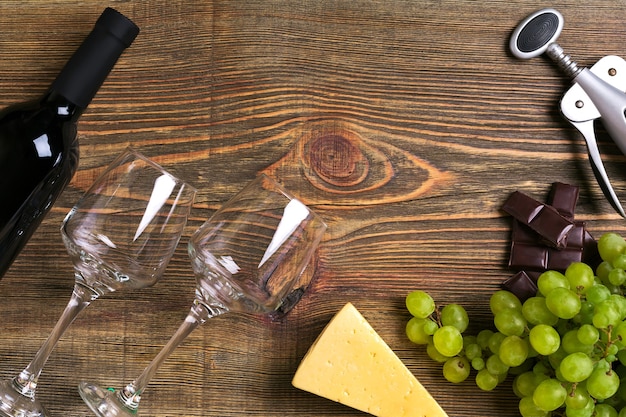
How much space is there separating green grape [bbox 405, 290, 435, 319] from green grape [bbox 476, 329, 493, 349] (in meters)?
0.08

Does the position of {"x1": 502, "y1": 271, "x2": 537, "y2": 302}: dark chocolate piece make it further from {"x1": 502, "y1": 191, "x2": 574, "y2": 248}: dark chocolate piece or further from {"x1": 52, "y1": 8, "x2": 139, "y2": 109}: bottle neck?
{"x1": 52, "y1": 8, "x2": 139, "y2": 109}: bottle neck

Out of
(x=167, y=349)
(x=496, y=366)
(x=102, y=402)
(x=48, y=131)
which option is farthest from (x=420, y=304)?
(x=48, y=131)

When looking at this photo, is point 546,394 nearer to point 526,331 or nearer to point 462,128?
point 526,331

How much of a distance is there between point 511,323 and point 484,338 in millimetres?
69

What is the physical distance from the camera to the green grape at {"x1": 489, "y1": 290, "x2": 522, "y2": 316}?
1033 millimetres

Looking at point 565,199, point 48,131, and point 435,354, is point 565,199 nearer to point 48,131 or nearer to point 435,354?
point 435,354

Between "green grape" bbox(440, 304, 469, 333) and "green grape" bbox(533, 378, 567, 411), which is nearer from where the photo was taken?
"green grape" bbox(533, 378, 567, 411)

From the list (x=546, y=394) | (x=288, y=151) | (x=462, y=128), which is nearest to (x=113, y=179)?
(x=288, y=151)

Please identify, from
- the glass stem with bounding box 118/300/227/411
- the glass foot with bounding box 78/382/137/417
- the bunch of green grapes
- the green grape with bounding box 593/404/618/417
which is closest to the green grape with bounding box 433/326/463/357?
the bunch of green grapes

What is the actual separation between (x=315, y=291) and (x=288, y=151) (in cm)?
23

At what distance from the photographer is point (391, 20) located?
112cm

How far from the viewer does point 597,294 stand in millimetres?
942

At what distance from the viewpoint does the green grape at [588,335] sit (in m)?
0.90

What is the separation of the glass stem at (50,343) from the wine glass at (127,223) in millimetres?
27
